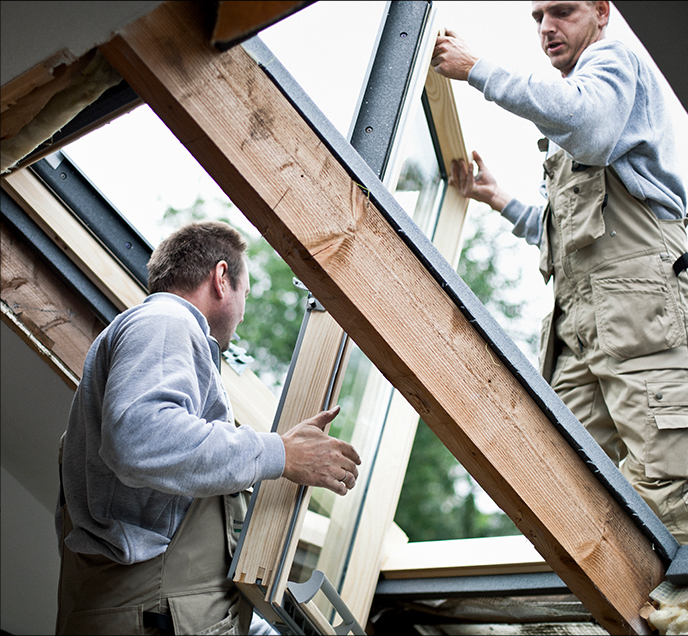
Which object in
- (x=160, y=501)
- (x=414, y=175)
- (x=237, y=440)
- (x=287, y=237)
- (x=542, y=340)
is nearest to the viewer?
(x=287, y=237)

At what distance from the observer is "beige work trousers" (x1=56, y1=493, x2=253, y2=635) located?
133cm

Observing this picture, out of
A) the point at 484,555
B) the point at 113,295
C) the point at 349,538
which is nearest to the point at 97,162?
the point at 113,295

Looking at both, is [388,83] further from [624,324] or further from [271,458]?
[271,458]

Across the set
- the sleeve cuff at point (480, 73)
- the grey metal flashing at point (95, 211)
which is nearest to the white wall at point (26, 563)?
the grey metal flashing at point (95, 211)

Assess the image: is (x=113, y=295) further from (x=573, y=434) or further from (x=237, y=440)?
(x=573, y=434)

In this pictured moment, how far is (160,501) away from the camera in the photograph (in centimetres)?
137

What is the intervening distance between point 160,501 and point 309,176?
Answer: 704 mm

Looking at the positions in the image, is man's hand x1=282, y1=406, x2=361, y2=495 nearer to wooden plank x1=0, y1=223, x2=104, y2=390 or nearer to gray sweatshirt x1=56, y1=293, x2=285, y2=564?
gray sweatshirt x1=56, y1=293, x2=285, y2=564

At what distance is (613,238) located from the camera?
1600mm

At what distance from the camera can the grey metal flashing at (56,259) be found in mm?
2055

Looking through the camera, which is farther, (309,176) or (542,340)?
(542,340)

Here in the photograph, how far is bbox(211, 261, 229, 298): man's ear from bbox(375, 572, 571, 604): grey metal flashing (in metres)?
1.16

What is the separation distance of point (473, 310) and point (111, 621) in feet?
2.95

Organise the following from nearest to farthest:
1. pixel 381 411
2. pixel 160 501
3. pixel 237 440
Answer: pixel 237 440
pixel 160 501
pixel 381 411
